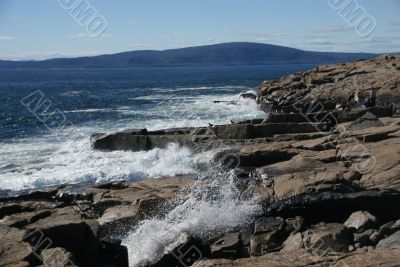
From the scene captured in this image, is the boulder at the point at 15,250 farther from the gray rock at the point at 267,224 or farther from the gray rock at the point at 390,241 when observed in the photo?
the gray rock at the point at 390,241

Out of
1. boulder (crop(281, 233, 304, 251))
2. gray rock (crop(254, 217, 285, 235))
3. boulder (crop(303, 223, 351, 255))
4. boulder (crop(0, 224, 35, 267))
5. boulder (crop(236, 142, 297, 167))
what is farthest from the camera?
boulder (crop(236, 142, 297, 167))

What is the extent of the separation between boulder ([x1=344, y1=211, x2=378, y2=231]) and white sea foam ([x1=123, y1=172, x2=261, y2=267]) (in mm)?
2193

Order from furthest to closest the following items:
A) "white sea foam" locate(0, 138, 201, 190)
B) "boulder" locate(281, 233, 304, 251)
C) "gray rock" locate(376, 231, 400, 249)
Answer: "white sea foam" locate(0, 138, 201, 190) < "boulder" locate(281, 233, 304, 251) < "gray rock" locate(376, 231, 400, 249)

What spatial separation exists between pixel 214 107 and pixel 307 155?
27788 mm

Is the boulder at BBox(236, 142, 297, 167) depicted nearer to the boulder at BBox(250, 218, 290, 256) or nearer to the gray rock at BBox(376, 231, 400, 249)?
the boulder at BBox(250, 218, 290, 256)

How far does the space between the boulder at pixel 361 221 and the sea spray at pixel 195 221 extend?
86.4 inches

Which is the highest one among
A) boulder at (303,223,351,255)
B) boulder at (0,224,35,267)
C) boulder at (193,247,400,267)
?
boulder at (193,247,400,267)

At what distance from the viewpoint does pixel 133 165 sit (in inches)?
772

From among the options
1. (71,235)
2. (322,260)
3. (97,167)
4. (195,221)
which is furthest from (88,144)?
(322,260)

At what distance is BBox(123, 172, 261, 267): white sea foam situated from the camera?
10953 mm

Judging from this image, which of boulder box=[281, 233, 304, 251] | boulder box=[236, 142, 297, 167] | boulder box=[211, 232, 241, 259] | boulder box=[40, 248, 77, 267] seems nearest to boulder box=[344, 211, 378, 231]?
boulder box=[281, 233, 304, 251]

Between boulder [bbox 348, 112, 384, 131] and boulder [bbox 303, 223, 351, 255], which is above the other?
boulder [bbox 348, 112, 384, 131]

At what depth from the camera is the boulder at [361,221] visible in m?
10.6

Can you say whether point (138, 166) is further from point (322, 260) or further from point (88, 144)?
point (322, 260)
